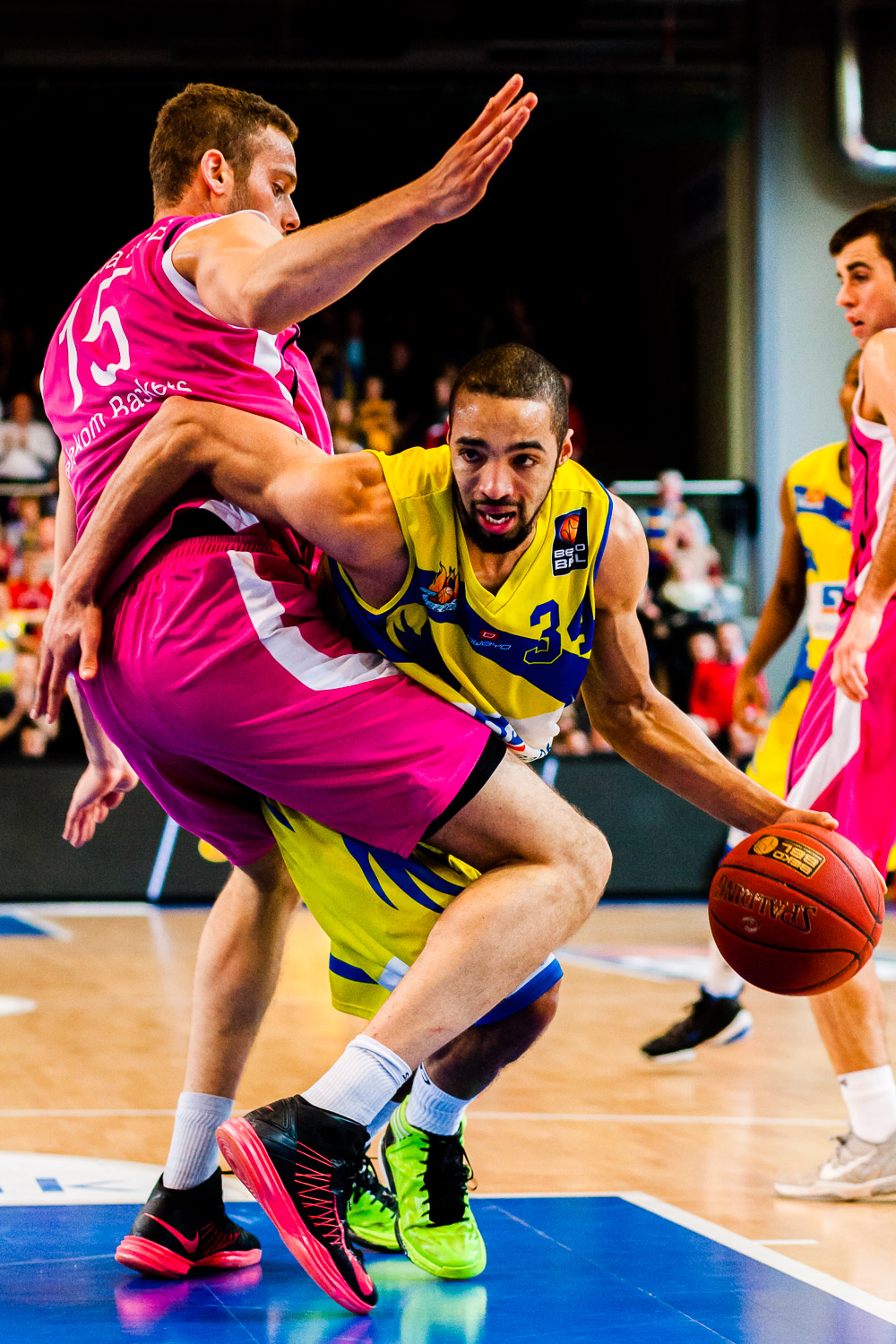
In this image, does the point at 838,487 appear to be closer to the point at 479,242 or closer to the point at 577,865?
the point at 577,865

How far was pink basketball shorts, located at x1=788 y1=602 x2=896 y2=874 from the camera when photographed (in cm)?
341

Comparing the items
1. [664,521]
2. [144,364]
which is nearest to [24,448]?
[664,521]

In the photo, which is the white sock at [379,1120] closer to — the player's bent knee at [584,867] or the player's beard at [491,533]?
the player's bent knee at [584,867]

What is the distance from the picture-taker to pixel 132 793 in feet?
30.5

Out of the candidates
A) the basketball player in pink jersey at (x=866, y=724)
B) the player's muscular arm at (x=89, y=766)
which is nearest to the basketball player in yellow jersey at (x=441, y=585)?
the player's muscular arm at (x=89, y=766)

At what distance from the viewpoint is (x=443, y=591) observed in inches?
102

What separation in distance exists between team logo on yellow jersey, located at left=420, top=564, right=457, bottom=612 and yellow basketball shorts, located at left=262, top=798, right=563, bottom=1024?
39 cm

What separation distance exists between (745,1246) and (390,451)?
9968mm

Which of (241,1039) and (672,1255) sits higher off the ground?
(241,1039)

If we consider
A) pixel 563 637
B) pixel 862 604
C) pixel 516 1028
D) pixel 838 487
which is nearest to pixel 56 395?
pixel 563 637

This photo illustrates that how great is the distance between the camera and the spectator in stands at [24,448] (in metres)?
12.2

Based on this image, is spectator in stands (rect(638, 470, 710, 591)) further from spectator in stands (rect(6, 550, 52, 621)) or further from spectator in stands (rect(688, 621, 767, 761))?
spectator in stands (rect(6, 550, 52, 621))

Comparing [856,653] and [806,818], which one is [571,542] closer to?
[806,818]

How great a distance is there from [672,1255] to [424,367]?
11908 mm
